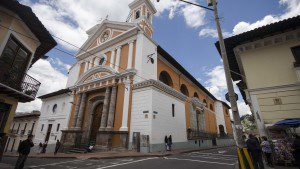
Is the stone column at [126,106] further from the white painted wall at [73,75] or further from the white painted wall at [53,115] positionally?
the white painted wall at [73,75]

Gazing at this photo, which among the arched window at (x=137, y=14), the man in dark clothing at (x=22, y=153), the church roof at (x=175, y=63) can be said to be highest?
the arched window at (x=137, y=14)

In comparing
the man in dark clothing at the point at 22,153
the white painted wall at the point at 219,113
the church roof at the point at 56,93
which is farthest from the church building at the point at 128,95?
the white painted wall at the point at 219,113

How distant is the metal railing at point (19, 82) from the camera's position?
9.53 m

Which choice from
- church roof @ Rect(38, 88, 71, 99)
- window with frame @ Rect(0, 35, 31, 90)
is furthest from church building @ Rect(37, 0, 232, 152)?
window with frame @ Rect(0, 35, 31, 90)

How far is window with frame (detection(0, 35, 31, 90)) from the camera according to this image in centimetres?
944

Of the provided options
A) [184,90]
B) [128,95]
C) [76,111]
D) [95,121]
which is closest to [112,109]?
[128,95]

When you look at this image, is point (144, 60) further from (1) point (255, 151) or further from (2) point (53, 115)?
(2) point (53, 115)

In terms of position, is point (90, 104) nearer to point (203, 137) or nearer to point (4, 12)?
point (4, 12)

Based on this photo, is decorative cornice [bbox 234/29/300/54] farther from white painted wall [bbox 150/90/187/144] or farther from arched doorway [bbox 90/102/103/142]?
arched doorway [bbox 90/102/103/142]

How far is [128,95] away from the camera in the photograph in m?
15.6

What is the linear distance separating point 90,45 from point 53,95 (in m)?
10.7

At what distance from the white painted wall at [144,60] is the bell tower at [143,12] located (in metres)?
6.46

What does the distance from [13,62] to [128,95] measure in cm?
874

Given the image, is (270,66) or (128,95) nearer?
(270,66)
